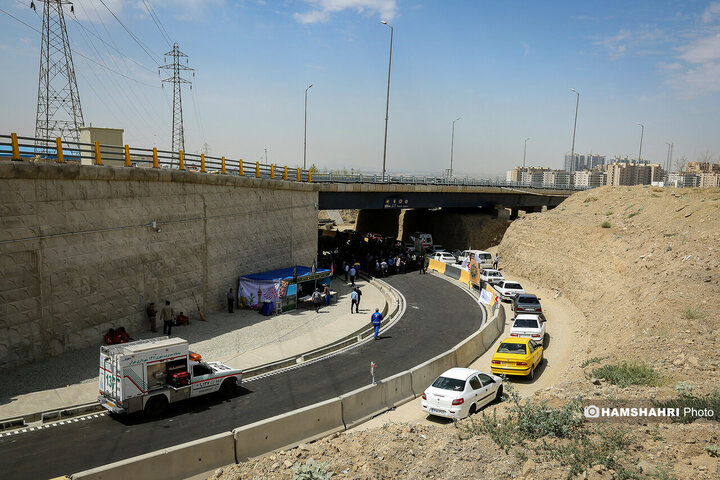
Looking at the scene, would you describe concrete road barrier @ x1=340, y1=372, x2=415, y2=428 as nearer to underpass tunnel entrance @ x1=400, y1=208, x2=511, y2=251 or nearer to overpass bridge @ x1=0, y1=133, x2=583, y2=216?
overpass bridge @ x1=0, y1=133, x2=583, y2=216

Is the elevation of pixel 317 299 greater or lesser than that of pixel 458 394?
lesser

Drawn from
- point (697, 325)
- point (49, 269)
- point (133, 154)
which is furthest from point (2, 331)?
point (697, 325)

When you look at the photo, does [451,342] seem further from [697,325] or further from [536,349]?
[697,325]

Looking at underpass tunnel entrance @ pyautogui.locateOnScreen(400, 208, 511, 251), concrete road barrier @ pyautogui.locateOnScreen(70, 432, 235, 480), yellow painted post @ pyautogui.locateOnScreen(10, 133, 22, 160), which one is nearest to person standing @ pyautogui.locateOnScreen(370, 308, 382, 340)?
concrete road barrier @ pyautogui.locateOnScreen(70, 432, 235, 480)

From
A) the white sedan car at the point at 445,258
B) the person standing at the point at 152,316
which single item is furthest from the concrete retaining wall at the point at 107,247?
the white sedan car at the point at 445,258

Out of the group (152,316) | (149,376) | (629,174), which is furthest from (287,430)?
(629,174)

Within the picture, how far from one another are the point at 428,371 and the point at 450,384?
9.05 feet

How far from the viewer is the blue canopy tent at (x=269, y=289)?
88.4 ft

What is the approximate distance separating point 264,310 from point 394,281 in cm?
1429

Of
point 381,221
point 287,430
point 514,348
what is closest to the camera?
point 287,430

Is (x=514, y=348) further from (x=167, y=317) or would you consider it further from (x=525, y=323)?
(x=167, y=317)

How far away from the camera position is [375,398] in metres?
14.7

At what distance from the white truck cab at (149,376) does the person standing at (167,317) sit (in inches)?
266

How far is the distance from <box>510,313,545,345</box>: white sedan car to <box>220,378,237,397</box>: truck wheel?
12.2m
